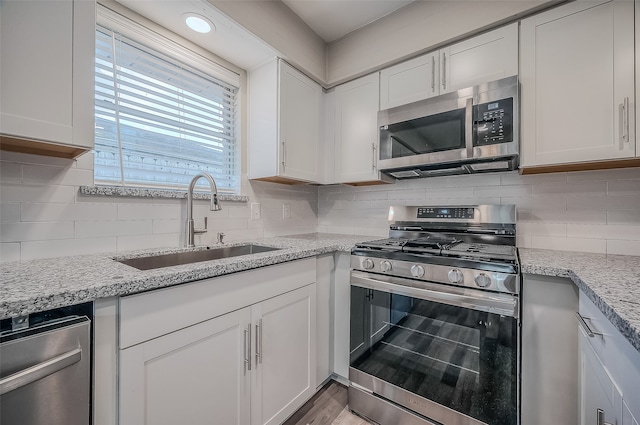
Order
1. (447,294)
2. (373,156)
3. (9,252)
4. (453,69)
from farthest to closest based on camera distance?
(373,156), (453,69), (447,294), (9,252)

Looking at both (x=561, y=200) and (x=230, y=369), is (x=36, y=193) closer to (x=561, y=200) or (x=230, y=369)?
(x=230, y=369)

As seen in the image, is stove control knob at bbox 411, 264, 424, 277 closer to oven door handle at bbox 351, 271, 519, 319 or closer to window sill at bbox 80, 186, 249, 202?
oven door handle at bbox 351, 271, 519, 319

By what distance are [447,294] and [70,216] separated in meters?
1.82

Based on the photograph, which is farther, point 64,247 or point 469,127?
point 469,127

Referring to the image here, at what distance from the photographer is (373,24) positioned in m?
2.04

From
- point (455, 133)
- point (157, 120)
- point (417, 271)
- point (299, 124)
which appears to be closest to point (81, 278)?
point (157, 120)

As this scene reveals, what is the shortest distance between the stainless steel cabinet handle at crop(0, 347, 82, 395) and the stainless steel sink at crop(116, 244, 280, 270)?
67cm

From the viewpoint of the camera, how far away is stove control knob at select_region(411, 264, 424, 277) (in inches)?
54.4

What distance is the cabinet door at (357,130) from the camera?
80.8 inches

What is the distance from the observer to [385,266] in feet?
4.91

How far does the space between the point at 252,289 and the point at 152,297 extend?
0.42m

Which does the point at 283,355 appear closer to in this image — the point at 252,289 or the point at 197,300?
the point at 252,289

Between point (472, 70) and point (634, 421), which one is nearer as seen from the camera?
point (634, 421)

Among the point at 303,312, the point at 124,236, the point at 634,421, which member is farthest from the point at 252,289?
the point at 634,421
